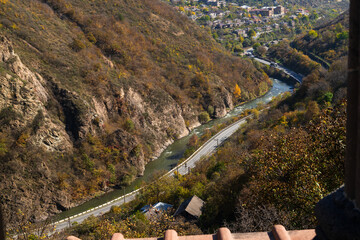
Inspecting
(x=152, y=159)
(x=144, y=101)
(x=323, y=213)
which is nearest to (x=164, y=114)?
(x=144, y=101)

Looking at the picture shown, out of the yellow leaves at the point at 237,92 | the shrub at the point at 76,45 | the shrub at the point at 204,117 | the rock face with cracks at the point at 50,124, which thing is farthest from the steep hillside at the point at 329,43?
the shrub at the point at 76,45

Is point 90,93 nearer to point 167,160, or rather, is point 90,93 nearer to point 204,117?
point 167,160

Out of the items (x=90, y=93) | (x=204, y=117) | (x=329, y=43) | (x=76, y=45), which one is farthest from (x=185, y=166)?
(x=329, y=43)

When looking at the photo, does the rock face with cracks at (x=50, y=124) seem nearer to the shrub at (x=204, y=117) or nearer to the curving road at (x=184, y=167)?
the curving road at (x=184, y=167)

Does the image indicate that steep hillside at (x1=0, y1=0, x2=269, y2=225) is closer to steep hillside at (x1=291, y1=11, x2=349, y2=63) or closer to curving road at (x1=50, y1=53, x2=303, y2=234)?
curving road at (x1=50, y1=53, x2=303, y2=234)

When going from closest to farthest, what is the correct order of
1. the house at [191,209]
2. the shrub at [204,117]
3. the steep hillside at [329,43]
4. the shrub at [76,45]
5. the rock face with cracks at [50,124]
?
the house at [191,209] < the rock face with cracks at [50,124] < the shrub at [76,45] < the shrub at [204,117] < the steep hillside at [329,43]
